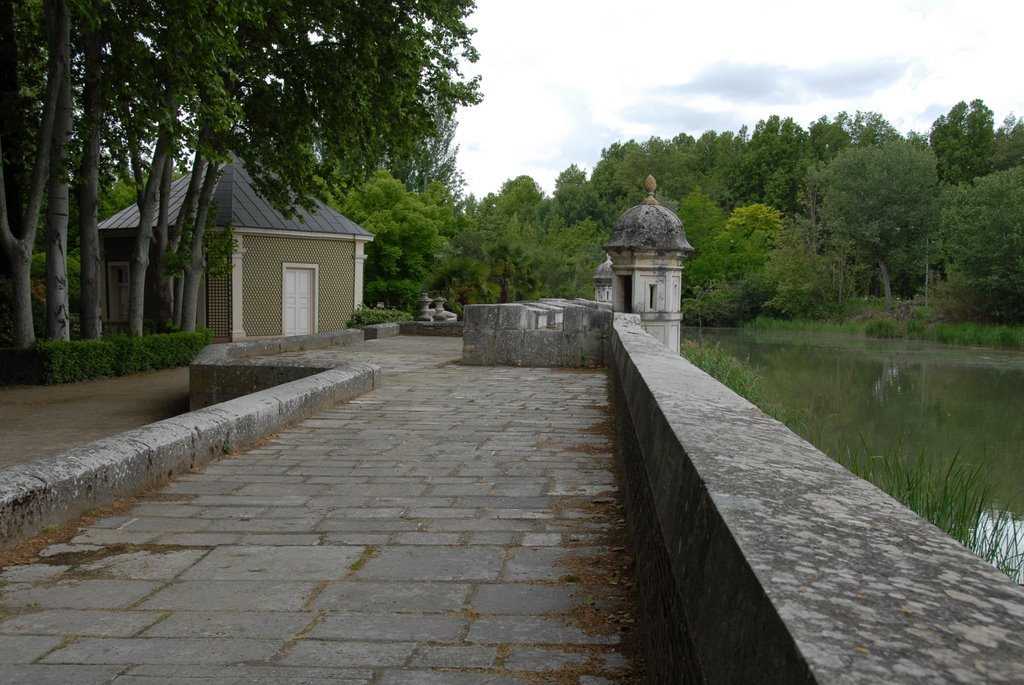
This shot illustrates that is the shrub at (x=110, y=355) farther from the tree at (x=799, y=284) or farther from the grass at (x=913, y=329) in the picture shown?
the tree at (x=799, y=284)

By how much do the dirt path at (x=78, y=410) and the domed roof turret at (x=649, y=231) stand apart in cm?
Result: 1012

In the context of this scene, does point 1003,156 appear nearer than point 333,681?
No

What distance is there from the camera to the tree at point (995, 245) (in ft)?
124

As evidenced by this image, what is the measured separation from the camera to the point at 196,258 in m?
19.5

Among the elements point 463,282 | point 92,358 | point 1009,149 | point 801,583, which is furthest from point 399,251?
point 1009,149

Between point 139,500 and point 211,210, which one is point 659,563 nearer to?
point 139,500

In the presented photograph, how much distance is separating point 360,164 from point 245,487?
15871mm

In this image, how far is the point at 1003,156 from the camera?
56781 millimetres

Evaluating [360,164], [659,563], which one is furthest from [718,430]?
[360,164]

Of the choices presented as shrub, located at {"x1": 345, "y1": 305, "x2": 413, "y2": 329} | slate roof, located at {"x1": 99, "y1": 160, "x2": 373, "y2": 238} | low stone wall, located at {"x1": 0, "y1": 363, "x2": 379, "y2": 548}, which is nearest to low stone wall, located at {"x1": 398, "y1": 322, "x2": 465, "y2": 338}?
shrub, located at {"x1": 345, "y1": 305, "x2": 413, "y2": 329}

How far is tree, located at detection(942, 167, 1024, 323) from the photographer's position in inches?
1484

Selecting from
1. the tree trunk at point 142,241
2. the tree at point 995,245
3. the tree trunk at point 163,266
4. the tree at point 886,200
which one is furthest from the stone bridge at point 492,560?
the tree at point 886,200

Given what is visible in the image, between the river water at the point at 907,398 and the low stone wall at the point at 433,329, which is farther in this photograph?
the low stone wall at the point at 433,329

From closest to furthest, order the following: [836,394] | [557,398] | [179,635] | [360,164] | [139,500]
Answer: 1. [179,635]
2. [139,500]
3. [557,398]
4. [360,164]
5. [836,394]
